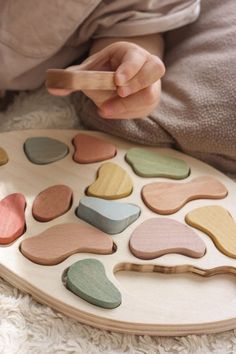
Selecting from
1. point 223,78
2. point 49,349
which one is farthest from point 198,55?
point 49,349

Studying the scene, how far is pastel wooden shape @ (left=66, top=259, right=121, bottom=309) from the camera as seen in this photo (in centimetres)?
43

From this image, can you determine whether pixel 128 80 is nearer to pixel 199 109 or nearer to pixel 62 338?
pixel 199 109

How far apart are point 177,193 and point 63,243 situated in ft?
0.44

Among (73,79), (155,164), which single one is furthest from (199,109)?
(73,79)

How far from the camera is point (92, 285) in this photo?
17.3 inches

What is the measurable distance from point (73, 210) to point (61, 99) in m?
0.21

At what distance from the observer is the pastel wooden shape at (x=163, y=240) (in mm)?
479

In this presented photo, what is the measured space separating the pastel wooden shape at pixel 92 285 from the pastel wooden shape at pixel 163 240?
42 mm

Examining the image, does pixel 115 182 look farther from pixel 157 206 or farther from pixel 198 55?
pixel 198 55

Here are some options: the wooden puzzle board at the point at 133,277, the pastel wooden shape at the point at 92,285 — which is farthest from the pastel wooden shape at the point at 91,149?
the pastel wooden shape at the point at 92,285

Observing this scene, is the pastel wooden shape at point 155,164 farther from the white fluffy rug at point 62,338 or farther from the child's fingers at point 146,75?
the white fluffy rug at point 62,338

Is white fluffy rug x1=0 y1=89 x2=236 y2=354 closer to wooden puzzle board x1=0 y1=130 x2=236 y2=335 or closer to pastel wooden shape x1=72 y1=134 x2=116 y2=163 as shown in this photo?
wooden puzzle board x1=0 y1=130 x2=236 y2=335

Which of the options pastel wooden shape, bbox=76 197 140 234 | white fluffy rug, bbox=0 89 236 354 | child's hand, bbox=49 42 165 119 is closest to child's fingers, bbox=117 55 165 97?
child's hand, bbox=49 42 165 119

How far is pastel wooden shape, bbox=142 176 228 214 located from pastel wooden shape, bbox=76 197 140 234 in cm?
2
